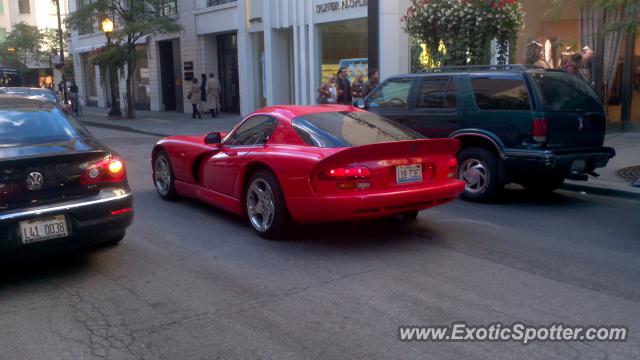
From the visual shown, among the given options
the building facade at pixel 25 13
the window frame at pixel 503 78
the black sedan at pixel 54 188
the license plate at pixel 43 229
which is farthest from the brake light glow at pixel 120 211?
the building facade at pixel 25 13

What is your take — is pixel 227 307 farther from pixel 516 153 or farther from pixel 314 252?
pixel 516 153

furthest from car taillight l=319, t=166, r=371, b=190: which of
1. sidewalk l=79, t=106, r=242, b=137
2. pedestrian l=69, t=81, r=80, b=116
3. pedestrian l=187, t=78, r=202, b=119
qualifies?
pedestrian l=69, t=81, r=80, b=116

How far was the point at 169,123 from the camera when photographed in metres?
23.8

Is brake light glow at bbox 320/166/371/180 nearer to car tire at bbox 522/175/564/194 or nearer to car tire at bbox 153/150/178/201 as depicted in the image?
car tire at bbox 153/150/178/201

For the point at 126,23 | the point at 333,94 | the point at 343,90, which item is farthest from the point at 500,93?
the point at 126,23

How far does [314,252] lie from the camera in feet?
19.5

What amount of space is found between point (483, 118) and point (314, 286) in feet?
14.4

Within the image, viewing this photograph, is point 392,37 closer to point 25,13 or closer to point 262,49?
point 262,49

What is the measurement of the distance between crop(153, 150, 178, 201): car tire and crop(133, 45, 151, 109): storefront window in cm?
2485

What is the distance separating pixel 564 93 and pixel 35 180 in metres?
6.39

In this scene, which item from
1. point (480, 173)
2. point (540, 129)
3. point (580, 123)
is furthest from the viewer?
point (480, 173)

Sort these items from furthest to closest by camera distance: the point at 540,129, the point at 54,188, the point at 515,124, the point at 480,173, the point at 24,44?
the point at 24,44 < the point at 480,173 < the point at 515,124 < the point at 540,129 < the point at 54,188

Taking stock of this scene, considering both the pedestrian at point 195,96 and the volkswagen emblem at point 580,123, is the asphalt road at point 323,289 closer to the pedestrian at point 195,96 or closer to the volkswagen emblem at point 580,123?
the volkswagen emblem at point 580,123

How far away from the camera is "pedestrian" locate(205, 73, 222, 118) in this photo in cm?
2486
